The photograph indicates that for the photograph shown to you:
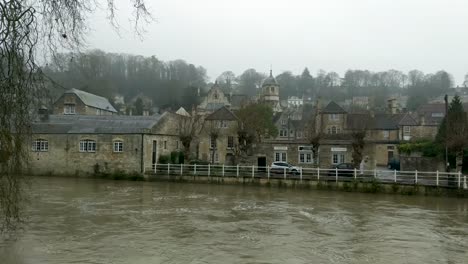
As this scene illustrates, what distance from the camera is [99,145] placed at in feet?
113

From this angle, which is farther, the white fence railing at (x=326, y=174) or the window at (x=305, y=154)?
the window at (x=305, y=154)

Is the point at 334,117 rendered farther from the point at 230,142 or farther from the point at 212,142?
the point at 212,142

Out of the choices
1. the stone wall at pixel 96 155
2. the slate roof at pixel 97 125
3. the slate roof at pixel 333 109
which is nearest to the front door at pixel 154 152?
the stone wall at pixel 96 155

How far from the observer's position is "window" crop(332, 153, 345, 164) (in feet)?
114

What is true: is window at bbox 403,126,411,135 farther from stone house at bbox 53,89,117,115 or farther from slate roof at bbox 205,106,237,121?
stone house at bbox 53,89,117,115

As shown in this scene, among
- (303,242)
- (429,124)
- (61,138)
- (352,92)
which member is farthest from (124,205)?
(352,92)

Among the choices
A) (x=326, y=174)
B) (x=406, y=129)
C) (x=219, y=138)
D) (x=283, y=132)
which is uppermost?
(x=283, y=132)

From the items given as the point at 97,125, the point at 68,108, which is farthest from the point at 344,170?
the point at 68,108

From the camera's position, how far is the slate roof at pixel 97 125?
3466cm

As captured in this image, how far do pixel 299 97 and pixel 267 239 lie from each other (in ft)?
341

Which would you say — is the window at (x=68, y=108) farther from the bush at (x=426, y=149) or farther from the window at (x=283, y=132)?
the bush at (x=426, y=149)

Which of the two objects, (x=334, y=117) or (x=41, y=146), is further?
(x=334, y=117)

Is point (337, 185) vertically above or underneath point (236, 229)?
above

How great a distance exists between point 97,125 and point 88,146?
1946 millimetres
